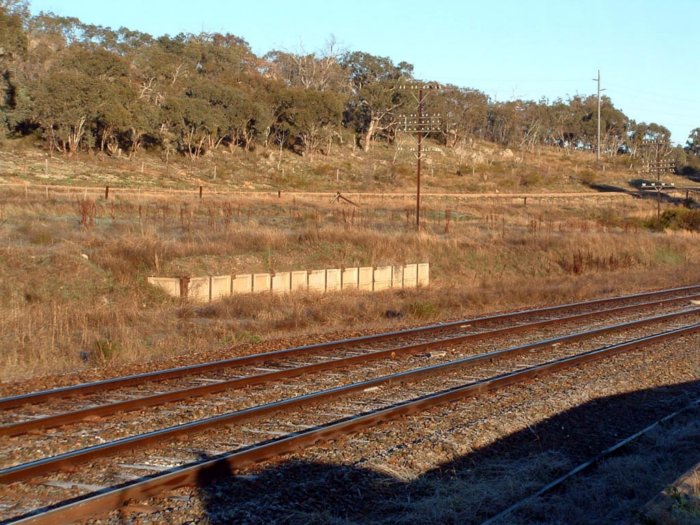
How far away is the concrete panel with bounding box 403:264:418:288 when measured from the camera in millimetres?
26625

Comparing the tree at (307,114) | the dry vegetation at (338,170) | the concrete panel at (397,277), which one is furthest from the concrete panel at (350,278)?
the tree at (307,114)

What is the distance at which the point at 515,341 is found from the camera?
53.0 feet

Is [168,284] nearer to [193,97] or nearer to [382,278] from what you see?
[382,278]

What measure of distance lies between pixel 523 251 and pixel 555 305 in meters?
10.6

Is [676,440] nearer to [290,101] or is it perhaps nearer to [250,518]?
[250,518]

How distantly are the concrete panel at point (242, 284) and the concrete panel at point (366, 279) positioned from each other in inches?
162

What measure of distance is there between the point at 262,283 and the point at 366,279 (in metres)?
4.07

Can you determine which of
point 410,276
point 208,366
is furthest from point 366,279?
point 208,366

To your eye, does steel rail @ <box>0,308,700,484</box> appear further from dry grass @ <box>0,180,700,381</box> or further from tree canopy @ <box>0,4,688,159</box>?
A: tree canopy @ <box>0,4,688,159</box>

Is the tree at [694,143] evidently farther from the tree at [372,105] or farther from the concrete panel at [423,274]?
the concrete panel at [423,274]

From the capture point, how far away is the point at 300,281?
23.2 m

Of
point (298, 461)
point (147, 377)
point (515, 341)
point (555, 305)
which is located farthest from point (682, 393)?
point (555, 305)

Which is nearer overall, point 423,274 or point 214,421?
point 214,421

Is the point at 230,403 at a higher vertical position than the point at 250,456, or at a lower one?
lower
